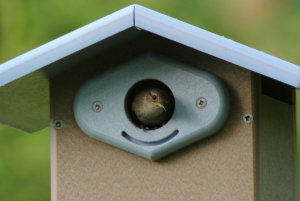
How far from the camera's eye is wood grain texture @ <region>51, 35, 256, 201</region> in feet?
16.2

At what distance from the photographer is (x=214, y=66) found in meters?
4.99

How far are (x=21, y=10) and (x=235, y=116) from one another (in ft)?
16.0

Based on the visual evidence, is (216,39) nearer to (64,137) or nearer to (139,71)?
(139,71)

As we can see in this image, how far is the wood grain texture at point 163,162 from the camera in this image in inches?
195

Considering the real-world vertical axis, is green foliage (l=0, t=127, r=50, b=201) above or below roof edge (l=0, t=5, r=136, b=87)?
above

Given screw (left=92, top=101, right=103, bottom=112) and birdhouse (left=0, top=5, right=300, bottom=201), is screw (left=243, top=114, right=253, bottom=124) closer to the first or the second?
→ birdhouse (left=0, top=5, right=300, bottom=201)

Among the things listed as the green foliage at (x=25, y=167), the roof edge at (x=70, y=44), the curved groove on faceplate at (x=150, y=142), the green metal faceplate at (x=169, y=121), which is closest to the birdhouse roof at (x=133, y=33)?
the roof edge at (x=70, y=44)

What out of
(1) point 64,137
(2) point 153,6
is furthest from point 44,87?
(2) point 153,6

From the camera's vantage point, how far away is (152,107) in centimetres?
500

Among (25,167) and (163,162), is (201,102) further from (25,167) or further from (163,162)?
(25,167)

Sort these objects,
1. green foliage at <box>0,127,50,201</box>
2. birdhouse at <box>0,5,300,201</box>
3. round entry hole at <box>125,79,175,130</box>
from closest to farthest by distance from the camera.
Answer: birdhouse at <box>0,5,300,201</box>, round entry hole at <box>125,79,175,130</box>, green foliage at <box>0,127,50,201</box>

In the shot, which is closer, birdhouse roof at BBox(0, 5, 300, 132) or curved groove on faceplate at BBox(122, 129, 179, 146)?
birdhouse roof at BBox(0, 5, 300, 132)

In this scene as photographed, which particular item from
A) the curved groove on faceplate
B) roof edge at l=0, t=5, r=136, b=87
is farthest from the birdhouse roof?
the curved groove on faceplate

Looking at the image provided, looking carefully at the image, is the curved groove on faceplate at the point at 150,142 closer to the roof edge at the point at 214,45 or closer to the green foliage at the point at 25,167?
the roof edge at the point at 214,45
